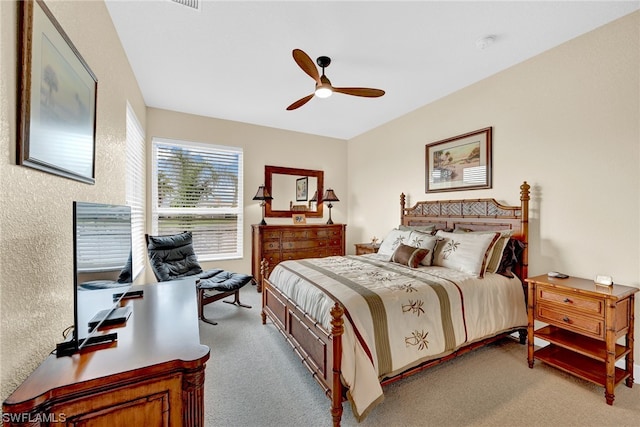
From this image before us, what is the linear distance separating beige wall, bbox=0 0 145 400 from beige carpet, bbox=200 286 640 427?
1.12 m

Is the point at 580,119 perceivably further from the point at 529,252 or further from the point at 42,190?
the point at 42,190

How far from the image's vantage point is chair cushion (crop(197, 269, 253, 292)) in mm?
3182

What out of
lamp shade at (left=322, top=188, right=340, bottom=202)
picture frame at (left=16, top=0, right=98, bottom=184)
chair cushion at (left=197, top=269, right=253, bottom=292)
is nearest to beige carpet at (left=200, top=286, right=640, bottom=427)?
chair cushion at (left=197, top=269, right=253, bottom=292)

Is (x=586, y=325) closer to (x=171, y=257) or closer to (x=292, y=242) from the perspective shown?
(x=292, y=242)

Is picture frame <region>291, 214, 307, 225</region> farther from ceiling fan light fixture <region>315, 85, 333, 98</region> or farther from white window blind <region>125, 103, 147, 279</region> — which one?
ceiling fan light fixture <region>315, 85, 333, 98</region>

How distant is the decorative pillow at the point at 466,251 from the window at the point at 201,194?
3.28 m

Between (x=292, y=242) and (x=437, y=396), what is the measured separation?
3.12 metres

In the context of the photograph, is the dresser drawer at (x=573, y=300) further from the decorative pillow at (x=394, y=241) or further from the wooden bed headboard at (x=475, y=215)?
the decorative pillow at (x=394, y=241)

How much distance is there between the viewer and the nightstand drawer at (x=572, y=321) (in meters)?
1.98

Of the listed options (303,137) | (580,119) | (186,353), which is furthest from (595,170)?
(303,137)

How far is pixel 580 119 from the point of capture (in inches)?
97.3

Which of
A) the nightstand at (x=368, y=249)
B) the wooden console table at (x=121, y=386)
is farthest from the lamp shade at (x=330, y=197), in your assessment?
the wooden console table at (x=121, y=386)

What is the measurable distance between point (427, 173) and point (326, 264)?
81.3 inches

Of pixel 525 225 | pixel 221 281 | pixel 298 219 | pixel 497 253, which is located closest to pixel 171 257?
pixel 221 281
